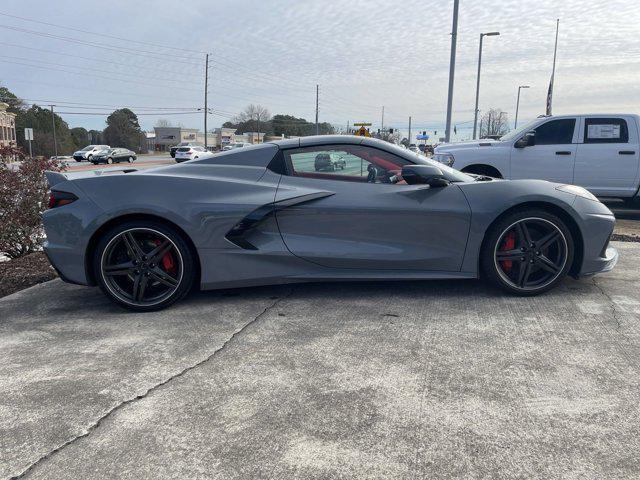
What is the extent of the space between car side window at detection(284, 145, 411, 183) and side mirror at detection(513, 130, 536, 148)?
18.0 feet

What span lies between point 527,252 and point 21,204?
502cm

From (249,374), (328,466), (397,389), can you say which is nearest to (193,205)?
(249,374)

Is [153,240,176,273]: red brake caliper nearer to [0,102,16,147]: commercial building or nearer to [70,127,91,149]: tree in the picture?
[0,102,16,147]: commercial building

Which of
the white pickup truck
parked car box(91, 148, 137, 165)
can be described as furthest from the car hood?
parked car box(91, 148, 137, 165)

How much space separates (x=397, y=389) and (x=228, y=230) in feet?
6.08

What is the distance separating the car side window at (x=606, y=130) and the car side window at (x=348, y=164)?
6064 mm

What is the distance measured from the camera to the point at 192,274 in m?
3.86

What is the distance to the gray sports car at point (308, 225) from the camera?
12.4 feet

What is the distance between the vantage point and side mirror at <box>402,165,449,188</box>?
383 centimetres

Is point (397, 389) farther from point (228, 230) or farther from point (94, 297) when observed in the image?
point (94, 297)

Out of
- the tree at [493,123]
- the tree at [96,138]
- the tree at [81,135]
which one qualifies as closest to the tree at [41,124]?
the tree at [81,135]

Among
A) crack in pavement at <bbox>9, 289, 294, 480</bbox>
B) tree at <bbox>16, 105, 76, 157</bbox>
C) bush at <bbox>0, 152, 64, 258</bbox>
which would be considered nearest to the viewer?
crack in pavement at <bbox>9, 289, 294, 480</bbox>

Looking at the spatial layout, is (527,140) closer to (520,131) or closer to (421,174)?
(520,131)

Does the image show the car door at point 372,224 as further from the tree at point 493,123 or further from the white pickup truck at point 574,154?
the tree at point 493,123
